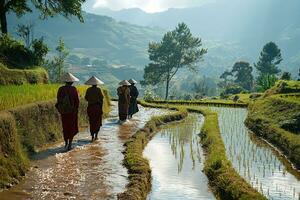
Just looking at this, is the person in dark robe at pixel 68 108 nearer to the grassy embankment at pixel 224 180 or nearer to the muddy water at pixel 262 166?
the grassy embankment at pixel 224 180

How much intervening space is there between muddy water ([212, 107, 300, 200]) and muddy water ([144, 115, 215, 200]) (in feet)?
3.82

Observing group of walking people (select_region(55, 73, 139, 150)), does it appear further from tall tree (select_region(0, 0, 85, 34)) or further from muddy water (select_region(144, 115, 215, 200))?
tall tree (select_region(0, 0, 85, 34))

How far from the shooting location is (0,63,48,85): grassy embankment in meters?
21.3

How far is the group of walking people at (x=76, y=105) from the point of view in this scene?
1329cm

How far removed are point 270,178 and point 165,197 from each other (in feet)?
11.3

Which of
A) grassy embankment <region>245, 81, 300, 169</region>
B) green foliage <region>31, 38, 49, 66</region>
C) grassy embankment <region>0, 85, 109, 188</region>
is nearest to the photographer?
grassy embankment <region>0, 85, 109, 188</region>

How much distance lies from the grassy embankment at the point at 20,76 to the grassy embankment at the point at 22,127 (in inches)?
194

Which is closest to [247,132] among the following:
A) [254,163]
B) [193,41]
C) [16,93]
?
[254,163]

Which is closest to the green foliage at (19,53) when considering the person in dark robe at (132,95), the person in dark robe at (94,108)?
the person in dark robe at (132,95)

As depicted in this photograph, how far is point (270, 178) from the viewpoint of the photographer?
11297 mm

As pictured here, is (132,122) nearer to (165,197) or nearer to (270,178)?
(270,178)

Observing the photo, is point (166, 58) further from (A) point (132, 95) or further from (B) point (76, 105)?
(B) point (76, 105)

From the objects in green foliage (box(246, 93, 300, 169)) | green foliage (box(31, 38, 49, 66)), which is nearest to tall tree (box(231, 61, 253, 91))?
green foliage (box(31, 38, 49, 66))

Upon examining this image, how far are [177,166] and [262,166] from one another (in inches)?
98.9
